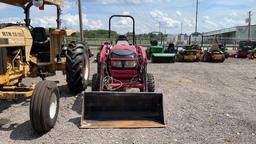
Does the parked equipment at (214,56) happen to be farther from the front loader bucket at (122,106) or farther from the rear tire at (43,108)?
the rear tire at (43,108)

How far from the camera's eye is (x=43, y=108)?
5879mm

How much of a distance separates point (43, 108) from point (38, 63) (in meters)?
2.88

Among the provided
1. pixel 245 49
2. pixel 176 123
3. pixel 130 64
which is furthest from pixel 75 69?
pixel 245 49

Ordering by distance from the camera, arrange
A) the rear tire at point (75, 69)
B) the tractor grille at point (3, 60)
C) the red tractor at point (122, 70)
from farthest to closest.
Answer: the rear tire at point (75, 69), the red tractor at point (122, 70), the tractor grille at point (3, 60)

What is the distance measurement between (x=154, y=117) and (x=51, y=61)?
11.2ft

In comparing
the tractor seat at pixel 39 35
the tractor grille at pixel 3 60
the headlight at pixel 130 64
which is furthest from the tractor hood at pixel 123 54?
the tractor grille at pixel 3 60

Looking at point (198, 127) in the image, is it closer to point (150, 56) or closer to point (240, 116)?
point (240, 116)

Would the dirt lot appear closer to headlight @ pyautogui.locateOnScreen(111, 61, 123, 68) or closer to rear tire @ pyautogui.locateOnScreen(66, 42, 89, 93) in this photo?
rear tire @ pyautogui.locateOnScreen(66, 42, 89, 93)

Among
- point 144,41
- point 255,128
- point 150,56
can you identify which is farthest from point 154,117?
point 144,41

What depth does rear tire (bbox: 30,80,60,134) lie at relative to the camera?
19.1 feet

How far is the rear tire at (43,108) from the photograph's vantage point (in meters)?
5.82

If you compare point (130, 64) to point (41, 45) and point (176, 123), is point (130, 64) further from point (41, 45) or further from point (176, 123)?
point (41, 45)

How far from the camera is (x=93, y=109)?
270 inches

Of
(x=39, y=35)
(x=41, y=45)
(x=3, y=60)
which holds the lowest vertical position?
(x=3, y=60)
